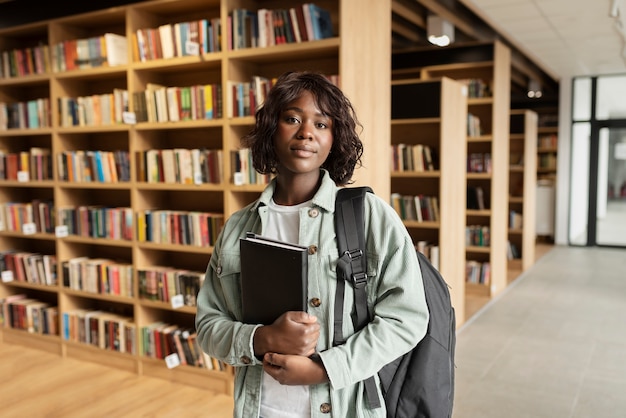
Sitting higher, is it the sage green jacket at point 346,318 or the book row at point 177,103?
the book row at point 177,103

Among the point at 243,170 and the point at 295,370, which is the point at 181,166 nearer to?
the point at 243,170

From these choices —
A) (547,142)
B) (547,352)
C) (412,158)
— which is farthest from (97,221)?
(547,142)

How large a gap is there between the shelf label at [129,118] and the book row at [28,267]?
1517 mm

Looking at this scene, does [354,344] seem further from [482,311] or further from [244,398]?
[482,311]

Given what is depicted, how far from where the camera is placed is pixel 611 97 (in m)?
10.9

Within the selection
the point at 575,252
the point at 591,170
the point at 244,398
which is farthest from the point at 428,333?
the point at 591,170

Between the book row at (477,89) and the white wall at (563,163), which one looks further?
the white wall at (563,163)

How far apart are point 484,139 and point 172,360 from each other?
447 centimetres

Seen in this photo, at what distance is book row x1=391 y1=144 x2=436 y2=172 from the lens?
5742 millimetres

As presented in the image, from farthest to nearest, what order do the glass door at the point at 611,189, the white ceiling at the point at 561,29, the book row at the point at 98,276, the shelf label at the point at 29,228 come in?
the glass door at the point at 611,189 < the white ceiling at the point at 561,29 < the shelf label at the point at 29,228 < the book row at the point at 98,276

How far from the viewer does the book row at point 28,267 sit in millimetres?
4977

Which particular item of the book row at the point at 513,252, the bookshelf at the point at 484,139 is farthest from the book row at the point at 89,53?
the book row at the point at 513,252

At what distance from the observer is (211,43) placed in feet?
13.2

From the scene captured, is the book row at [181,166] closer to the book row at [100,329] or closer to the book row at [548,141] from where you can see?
the book row at [100,329]
